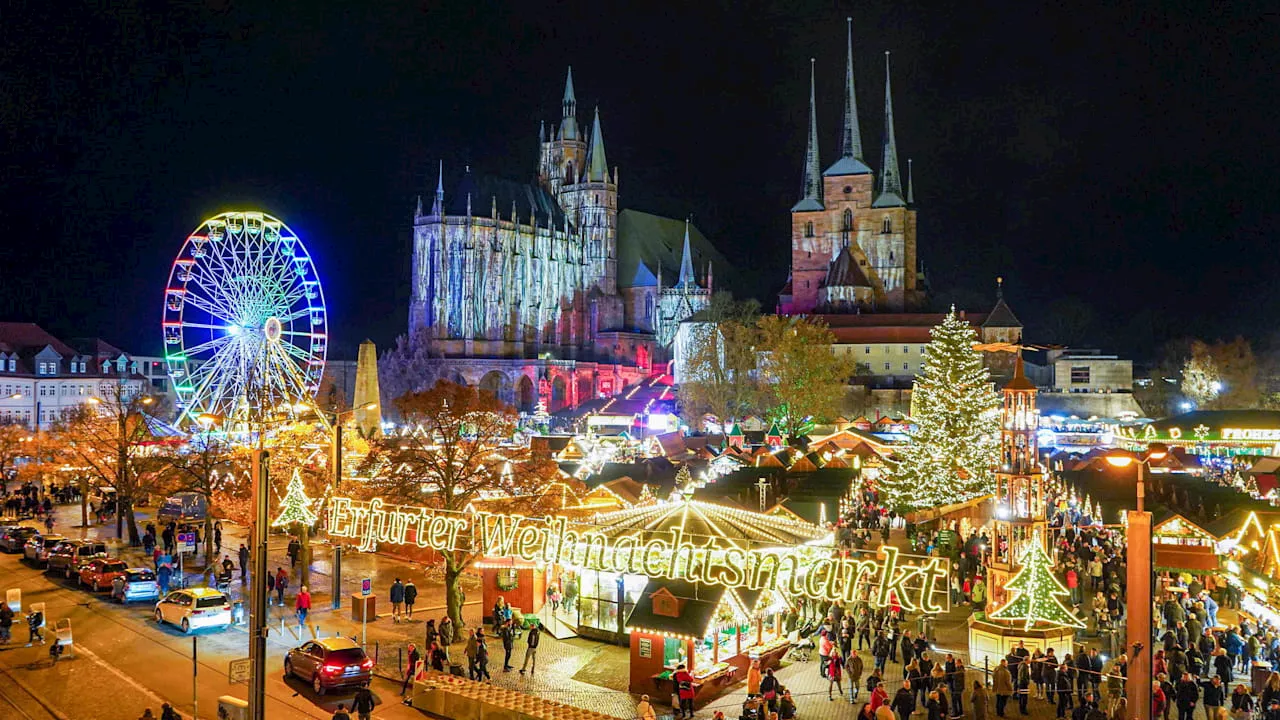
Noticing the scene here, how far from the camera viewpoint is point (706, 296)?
10906cm

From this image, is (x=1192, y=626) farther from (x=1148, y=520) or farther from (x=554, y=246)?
(x=554, y=246)

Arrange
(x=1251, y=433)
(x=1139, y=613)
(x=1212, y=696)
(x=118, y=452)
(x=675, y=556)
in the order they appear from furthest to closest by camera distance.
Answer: (x=1251, y=433) → (x=118, y=452) → (x=1212, y=696) → (x=675, y=556) → (x=1139, y=613)

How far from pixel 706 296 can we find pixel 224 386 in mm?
77928

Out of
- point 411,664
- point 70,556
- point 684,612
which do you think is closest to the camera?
point 411,664

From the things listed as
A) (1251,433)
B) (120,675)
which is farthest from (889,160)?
(120,675)

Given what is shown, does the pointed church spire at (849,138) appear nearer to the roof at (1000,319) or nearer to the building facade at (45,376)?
the roof at (1000,319)

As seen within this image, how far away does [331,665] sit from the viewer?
1761 cm

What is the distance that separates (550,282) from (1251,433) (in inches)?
2657

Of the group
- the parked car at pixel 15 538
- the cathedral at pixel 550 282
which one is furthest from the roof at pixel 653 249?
→ the parked car at pixel 15 538

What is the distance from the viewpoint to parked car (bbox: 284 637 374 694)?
57.5 feet

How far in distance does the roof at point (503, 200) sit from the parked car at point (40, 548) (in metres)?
66.1

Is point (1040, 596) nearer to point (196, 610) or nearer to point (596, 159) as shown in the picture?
point (196, 610)

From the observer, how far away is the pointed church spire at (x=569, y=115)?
10919cm

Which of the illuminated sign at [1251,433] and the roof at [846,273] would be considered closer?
the illuminated sign at [1251,433]
